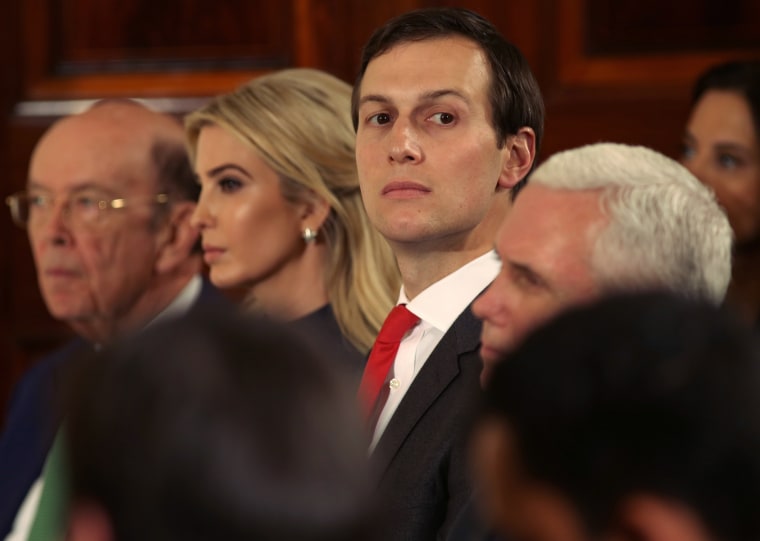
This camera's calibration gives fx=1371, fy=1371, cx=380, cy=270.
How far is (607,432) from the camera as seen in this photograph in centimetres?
83

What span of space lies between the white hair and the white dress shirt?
1.57 feet

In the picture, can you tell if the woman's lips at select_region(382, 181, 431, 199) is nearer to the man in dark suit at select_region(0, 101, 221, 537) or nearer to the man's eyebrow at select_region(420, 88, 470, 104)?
the man's eyebrow at select_region(420, 88, 470, 104)

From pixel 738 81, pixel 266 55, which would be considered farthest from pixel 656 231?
pixel 266 55

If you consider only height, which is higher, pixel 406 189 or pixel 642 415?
pixel 642 415

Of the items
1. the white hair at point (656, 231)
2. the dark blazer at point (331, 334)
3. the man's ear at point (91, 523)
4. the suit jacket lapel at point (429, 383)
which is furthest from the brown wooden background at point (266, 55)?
the man's ear at point (91, 523)

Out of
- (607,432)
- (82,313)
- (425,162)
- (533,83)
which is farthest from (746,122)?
(607,432)

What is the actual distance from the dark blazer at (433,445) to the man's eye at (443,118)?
1.06ft

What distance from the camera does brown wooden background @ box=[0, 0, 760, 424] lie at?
3742 mm

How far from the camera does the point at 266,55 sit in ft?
13.2

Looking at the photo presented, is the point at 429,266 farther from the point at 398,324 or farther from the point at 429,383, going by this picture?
the point at 429,383

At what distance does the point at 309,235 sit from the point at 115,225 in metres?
0.58

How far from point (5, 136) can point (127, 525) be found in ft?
11.6

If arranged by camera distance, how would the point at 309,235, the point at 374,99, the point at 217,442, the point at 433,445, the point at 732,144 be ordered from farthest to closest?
the point at 732,144 → the point at 309,235 → the point at 374,99 → the point at 433,445 → the point at 217,442

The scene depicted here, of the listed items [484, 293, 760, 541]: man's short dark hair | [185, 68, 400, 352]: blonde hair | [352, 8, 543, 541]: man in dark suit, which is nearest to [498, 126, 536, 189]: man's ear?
[352, 8, 543, 541]: man in dark suit
